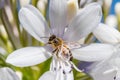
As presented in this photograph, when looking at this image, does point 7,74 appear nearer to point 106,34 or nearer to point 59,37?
point 59,37

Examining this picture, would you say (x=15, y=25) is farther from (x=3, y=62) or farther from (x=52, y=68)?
(x=52, y=68)

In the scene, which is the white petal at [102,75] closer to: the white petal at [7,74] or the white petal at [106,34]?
the white petal at [106,34]

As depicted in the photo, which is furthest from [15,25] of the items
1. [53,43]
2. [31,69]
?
[53,43]

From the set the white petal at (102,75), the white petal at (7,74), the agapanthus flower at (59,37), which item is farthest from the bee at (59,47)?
the white petal at (7,74)

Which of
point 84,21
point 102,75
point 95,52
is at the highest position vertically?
point 84,21

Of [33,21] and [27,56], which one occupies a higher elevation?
[33,21]

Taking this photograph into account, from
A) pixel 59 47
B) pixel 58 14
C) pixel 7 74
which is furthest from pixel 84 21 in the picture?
pixel 7 74
